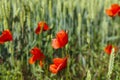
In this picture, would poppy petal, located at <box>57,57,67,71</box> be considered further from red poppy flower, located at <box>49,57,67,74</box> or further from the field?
the field

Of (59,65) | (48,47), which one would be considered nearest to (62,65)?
(59,65)

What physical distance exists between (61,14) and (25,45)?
1.01 feet

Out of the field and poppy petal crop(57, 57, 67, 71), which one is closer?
poppy petal crop(57, 57, 67, 71)

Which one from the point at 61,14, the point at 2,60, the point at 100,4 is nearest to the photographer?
the point at 2,60

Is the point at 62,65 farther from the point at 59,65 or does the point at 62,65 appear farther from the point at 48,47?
the point at 48,47

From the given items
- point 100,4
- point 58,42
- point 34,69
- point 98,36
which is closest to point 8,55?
point 34,69

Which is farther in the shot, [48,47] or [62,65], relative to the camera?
[48,47]

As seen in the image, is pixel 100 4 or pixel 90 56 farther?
pixel 100 4

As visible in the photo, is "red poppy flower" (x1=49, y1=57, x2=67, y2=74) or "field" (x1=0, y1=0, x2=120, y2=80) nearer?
"red poppy flower" (x1=49, y1=57, x2=67, y2=74)

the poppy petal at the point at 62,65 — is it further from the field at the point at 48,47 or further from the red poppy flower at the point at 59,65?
the field at the point at 48,47

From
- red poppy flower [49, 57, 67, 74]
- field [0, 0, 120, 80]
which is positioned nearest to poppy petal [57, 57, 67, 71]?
red poppy flower [49, 57, 67, 74]

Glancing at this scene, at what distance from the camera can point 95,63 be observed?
188 centimetres

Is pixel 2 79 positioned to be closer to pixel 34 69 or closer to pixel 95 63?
pixel 34 69

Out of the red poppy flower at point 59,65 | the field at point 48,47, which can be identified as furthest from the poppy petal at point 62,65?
the field at point 48,47
